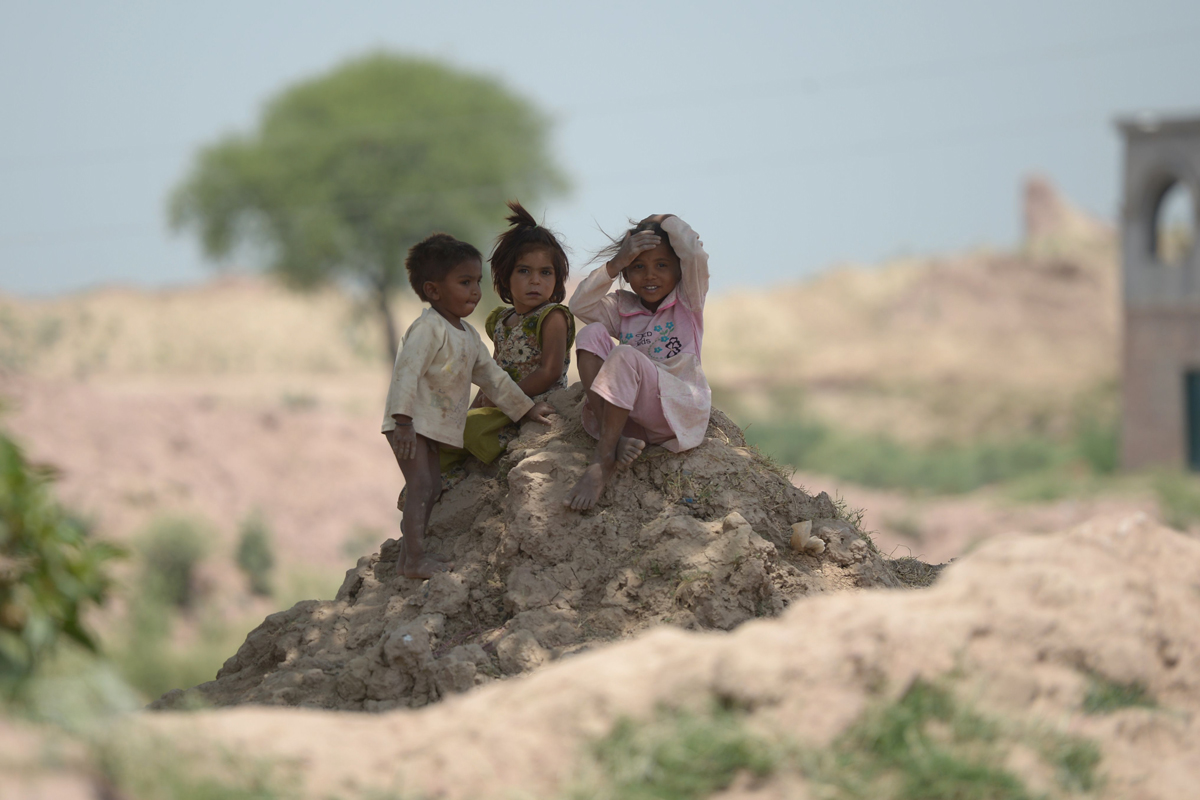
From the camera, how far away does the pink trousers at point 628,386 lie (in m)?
4.15

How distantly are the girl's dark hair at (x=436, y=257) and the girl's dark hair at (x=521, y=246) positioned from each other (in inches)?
4.5

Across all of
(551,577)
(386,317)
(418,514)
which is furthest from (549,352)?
(386,317)

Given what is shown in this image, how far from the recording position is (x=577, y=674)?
2816 millimetres

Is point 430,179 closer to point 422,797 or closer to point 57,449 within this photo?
point 57,449

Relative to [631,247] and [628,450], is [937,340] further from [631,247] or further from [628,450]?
[628,450]

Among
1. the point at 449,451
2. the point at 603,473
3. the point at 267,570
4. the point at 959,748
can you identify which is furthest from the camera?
the point at 267,570

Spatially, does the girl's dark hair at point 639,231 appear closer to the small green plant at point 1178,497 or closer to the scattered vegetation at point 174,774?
the scattered vegetation at point 174,774

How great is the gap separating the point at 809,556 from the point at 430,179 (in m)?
20.4

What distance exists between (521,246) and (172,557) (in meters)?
10.9

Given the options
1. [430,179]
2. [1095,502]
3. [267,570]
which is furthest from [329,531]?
[1095,502]

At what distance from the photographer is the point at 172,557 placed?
14.1 m

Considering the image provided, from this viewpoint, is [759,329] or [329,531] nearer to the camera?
[329,531]

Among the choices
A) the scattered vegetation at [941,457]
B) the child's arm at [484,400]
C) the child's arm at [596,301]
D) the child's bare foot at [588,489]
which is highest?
the child's arm at [596,301]

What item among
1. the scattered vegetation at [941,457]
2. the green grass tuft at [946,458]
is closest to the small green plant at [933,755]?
the green grass tuft at [946,458]
